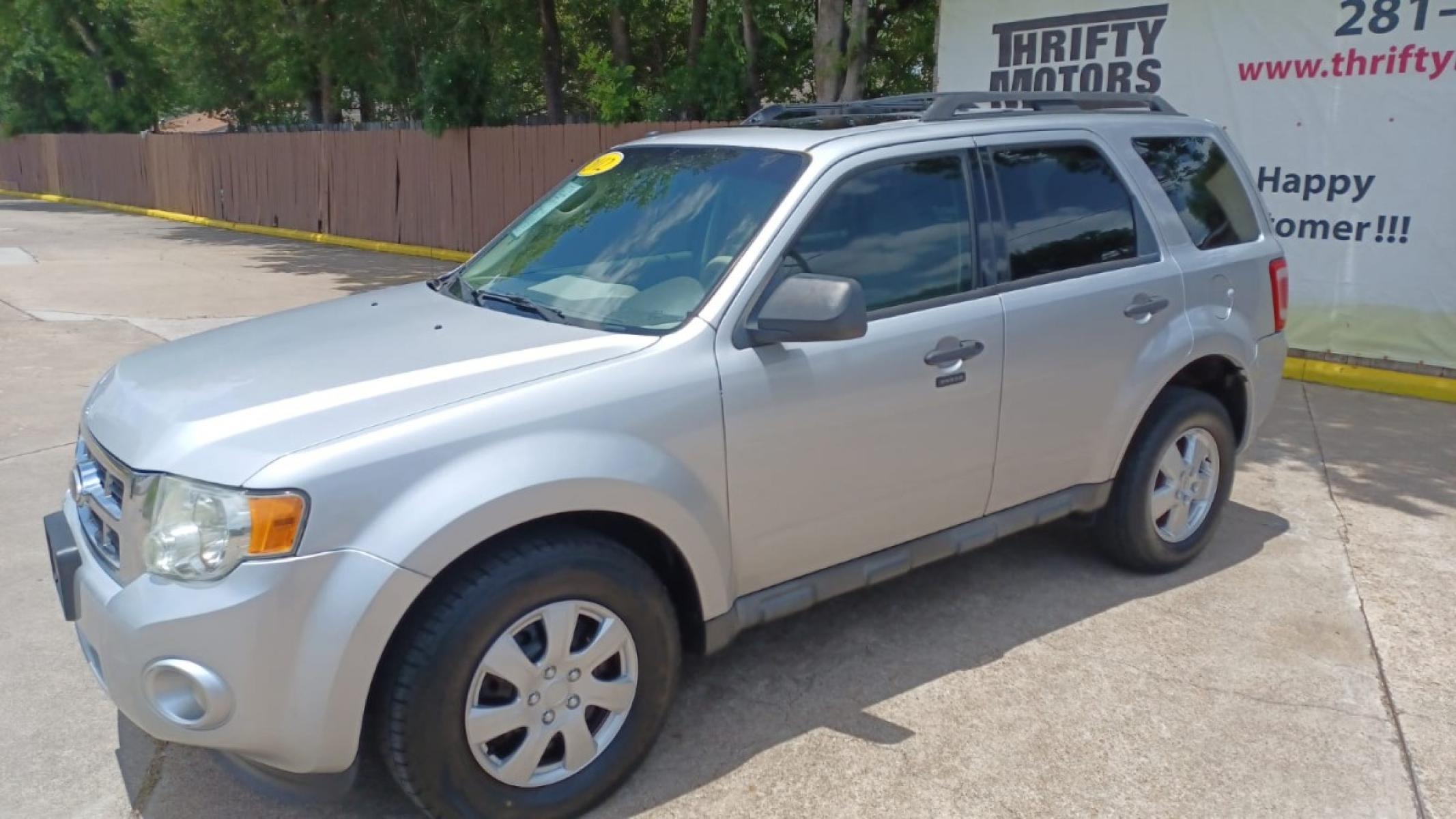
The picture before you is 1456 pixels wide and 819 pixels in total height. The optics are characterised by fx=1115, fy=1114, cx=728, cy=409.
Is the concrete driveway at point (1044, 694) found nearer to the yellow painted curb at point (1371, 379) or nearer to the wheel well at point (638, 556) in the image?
the wheel well at point (638, 556)

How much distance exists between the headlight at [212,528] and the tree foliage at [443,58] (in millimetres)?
8865

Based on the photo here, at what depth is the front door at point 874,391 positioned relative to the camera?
10.6ft

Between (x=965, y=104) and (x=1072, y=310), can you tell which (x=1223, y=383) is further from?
(x=965, y=104)

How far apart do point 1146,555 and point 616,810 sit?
8.27 ft

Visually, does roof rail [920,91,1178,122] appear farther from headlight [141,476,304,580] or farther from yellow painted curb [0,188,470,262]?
yellow painted curb [0,188,470,262]

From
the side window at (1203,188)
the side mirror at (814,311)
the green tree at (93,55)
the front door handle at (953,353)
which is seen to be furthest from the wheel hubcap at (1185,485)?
the green tree at (93,55)

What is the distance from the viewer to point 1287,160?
327 inches

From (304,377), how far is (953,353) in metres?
1.97

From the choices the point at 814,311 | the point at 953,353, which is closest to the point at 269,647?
the point at 814,311

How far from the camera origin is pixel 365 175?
18.2 metres

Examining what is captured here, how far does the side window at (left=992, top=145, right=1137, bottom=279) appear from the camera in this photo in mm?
3953

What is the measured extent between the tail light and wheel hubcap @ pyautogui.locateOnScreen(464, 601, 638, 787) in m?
3.33

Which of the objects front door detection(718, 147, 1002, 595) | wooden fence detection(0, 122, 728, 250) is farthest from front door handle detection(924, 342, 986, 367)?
wooden fence detection(0, 122, 728, 250)

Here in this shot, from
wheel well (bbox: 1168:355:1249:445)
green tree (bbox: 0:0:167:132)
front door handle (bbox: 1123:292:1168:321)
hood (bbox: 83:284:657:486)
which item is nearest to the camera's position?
hood (bbox: 83:284:657:486)
